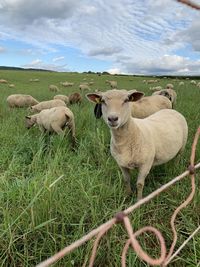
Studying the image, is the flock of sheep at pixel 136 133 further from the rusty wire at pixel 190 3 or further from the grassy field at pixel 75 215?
the rusty wire at pixel 190 3

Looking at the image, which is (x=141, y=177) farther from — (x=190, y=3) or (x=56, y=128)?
(x=56, y=128)

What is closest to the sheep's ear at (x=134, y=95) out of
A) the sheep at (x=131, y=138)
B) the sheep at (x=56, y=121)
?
the sheep at (x=131, y=138)

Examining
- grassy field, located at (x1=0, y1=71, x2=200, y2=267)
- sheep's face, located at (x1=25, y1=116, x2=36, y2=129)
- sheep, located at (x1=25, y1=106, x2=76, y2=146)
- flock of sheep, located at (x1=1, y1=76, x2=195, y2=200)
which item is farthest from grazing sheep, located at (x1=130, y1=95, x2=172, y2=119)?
grassy field, located at (x1=0, y1=71, x2=200, y2=267)

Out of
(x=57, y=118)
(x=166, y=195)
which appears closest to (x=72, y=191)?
(x=166, y=195)

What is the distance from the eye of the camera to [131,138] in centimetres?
430

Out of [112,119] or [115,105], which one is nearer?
[112,119]

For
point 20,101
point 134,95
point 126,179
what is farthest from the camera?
point 20,101

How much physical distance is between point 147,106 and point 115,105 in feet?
15.1

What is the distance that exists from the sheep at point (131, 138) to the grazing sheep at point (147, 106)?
3.33 metres

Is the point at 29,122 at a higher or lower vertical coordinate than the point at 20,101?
higher

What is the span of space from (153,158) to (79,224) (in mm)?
1548

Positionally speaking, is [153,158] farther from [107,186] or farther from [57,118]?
[57,118]

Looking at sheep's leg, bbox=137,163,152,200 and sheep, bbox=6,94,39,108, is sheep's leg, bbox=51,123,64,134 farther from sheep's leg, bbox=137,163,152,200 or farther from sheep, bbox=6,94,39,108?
sheep, bbox=6,94,39,108

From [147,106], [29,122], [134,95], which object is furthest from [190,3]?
[29,122]
